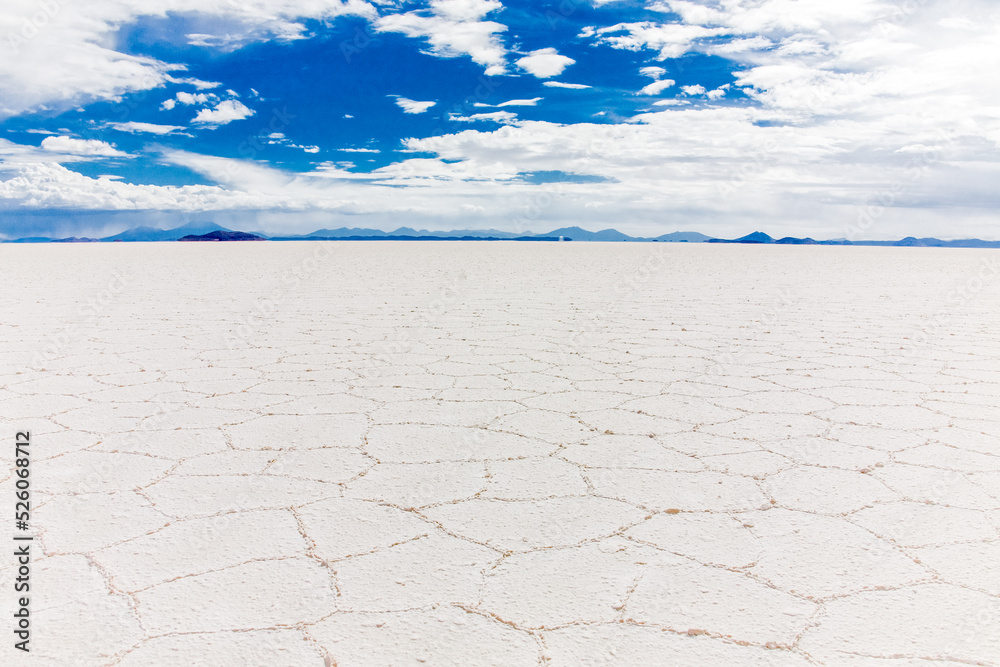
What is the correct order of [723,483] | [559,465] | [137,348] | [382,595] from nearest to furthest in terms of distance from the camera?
[382,595] < [723,483] < [559,465] < [137,348]

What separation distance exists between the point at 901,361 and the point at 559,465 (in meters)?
2.52

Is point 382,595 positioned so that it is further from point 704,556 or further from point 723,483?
point 723,483

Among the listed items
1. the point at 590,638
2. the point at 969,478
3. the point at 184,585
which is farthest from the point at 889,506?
the point at 184,585

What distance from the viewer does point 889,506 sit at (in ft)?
5.62

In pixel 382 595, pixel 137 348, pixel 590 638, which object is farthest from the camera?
pixel 137 348

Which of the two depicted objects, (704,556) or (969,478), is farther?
(969,478)

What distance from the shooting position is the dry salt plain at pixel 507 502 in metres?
1.20

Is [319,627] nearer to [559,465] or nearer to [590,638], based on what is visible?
[590,638]

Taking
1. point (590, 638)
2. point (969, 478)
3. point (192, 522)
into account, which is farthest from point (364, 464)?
point (969, 478)

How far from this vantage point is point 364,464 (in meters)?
2.02

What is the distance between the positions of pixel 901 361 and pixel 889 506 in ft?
7.17

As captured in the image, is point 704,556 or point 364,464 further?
point 364,464

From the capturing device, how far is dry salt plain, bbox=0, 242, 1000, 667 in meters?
1.20

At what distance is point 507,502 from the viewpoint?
5.74ft
